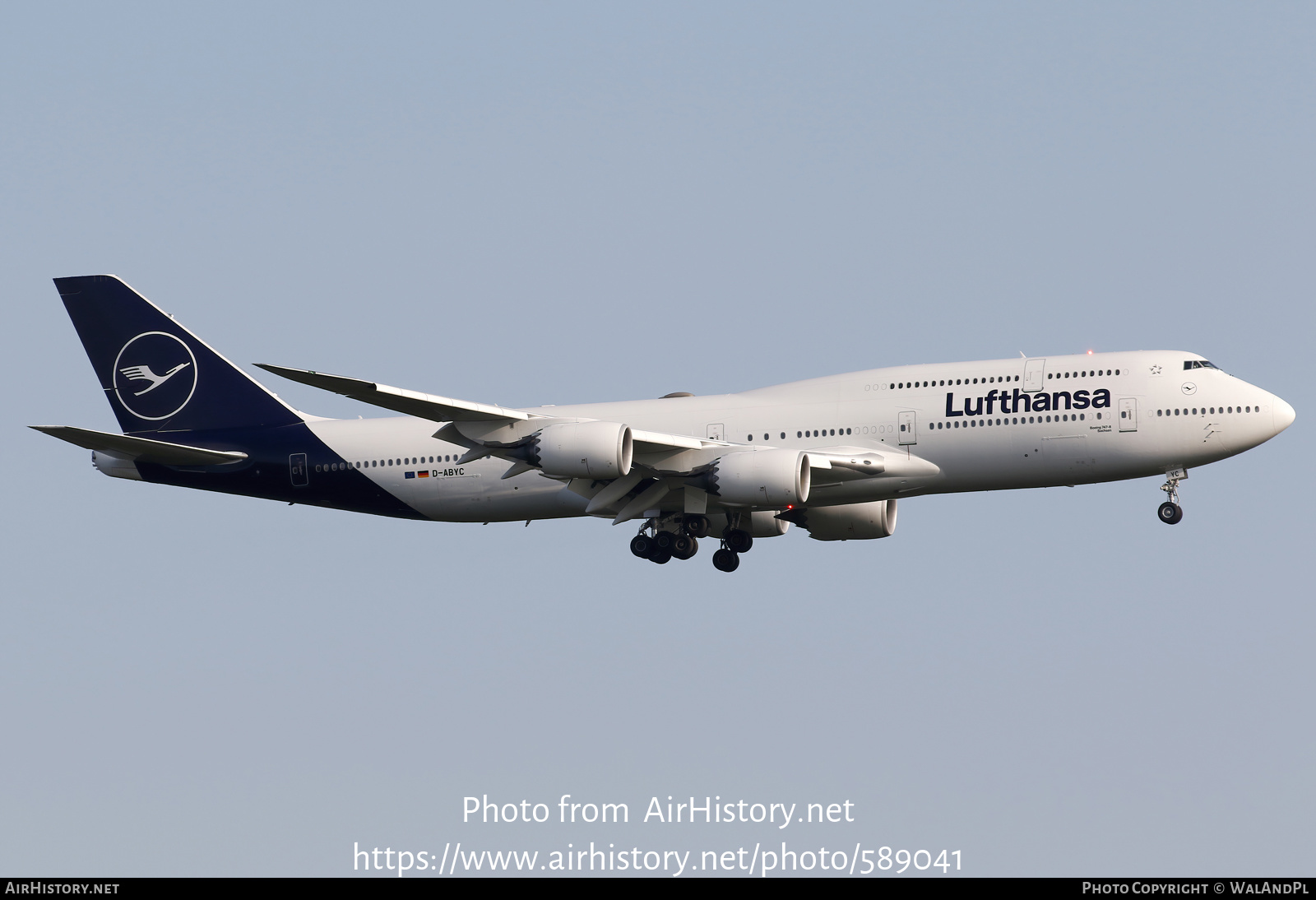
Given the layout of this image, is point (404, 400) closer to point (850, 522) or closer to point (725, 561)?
point (725, 561)

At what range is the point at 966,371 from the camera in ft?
137

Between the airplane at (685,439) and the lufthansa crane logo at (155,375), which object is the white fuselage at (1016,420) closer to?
the airplane at (685,439)

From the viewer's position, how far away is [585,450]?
129ft

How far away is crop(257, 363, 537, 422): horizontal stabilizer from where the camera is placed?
36.0m

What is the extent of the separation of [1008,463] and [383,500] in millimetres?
18317

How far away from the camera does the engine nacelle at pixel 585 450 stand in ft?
129

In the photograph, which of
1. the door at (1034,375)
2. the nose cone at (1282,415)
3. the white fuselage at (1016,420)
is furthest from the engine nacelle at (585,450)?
the nose cone at (1282,415)

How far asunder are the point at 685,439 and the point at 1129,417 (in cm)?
1165

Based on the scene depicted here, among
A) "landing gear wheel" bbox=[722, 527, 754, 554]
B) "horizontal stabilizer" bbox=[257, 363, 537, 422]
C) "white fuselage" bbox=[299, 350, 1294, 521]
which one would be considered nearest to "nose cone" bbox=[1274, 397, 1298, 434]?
"white fuselage" bbox=[299, 350, 1294, 521]

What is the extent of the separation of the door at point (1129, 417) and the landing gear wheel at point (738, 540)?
1139 cm

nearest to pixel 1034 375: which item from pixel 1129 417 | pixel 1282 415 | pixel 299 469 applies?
pixel 1129 417

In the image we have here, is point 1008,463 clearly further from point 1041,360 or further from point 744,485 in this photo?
point 744,485

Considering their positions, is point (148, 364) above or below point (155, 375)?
above

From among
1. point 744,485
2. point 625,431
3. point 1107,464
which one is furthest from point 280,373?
point 1107,464
